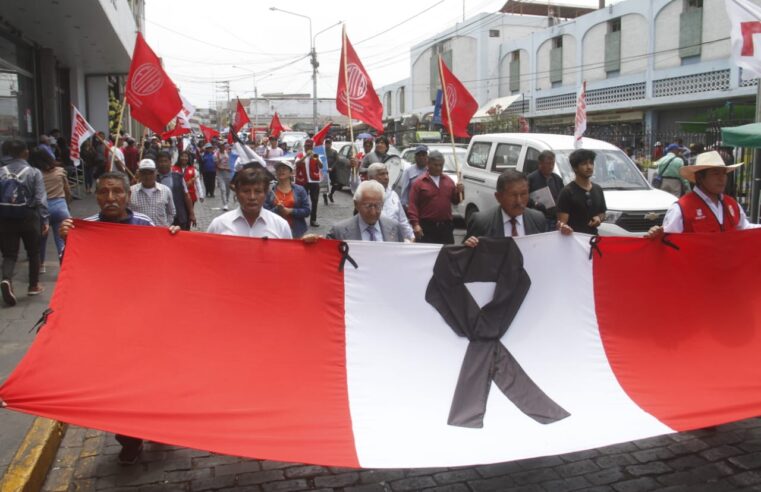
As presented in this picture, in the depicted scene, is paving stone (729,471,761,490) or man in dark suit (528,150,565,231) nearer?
paving stone (729,471,761,490)

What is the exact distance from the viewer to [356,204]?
534 centimetres

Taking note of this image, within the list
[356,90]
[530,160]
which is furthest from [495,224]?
[356,90]

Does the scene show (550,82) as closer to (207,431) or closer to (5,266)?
(5,266)

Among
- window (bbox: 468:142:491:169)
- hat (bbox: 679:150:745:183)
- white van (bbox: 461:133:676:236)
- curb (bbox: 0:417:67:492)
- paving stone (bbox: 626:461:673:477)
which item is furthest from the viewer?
window (bbox: 468:142:491:169)

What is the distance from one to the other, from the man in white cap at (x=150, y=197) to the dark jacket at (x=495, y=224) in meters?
3.72

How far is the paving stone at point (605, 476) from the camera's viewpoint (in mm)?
4262

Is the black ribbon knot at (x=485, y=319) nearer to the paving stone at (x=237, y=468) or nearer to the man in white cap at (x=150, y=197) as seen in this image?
the paving stone at (x=237, y=468)

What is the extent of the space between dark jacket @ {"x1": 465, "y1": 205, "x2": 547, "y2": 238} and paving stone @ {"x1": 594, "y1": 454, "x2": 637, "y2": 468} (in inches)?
68.0

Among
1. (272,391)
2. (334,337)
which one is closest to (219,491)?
(272,391)

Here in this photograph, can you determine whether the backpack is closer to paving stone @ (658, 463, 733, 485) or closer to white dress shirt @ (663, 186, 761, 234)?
white dress shirt @ (663, 186, 761, 234)

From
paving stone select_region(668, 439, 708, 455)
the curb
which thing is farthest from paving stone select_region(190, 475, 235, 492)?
paving stone select_region(668, 439, 708, 455)

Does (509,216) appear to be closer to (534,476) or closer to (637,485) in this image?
(534,476)

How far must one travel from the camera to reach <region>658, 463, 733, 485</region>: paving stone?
13.9 ft

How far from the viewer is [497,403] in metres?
4.02
